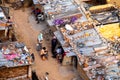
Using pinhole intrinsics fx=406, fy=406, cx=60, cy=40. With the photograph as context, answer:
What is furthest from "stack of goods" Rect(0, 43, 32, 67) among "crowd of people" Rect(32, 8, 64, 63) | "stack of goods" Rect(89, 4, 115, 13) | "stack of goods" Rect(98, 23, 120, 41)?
"stack of goods" Rect(89, 4, 115, 13)

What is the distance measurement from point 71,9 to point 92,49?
4.05 meters

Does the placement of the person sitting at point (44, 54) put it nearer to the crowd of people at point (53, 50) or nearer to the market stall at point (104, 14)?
the crowd of people at point (53, 50)

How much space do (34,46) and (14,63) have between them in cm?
456

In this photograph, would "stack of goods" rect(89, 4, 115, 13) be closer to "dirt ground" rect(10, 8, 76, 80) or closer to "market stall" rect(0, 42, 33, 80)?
"dirt ground" rect(10, 8, 76, 80)

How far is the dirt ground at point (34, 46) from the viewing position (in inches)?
918

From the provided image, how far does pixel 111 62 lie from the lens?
72.9ft

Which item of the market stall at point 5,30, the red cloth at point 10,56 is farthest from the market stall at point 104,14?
the red cloth at point 10,56

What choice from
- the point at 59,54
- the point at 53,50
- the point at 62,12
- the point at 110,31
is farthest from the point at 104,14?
the point at 59,54

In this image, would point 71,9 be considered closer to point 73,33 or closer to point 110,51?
point 73,33

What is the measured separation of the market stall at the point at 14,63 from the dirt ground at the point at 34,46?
2.09 metres

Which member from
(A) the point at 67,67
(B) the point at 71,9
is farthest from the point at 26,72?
(B) the point at 71,9

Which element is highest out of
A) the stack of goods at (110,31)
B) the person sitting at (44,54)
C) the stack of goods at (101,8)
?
the stack of goods at (101,8)

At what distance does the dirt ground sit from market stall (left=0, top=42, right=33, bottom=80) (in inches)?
82.3

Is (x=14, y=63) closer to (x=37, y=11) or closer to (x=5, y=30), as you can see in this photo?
(x=5, y=30)
